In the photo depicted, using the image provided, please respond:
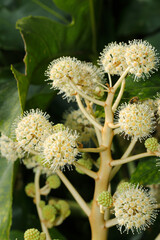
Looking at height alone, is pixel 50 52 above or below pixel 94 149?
above

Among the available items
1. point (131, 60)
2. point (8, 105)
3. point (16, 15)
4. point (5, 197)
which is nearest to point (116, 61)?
point (131, 60)

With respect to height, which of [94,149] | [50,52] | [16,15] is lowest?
[94,149]

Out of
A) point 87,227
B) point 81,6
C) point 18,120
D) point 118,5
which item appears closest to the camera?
point 18,120

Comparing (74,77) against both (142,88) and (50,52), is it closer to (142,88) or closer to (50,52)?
(142,88)

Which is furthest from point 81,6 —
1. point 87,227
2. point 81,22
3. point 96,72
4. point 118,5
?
point 87,227

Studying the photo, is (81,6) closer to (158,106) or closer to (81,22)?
(81,22)

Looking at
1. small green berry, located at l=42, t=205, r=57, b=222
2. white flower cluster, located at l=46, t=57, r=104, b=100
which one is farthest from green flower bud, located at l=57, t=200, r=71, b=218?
white flower cluster, located at l=46, t=57, r=104, b=100

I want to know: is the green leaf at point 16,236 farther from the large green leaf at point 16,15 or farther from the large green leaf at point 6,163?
the large green leaf at point 16,15
